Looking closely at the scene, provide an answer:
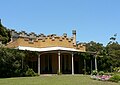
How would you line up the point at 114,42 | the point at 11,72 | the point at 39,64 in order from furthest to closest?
the point at 114,42, the point at 39,64, the point at 11,72

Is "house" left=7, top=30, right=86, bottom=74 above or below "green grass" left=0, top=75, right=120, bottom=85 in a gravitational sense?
above

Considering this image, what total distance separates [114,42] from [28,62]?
1692 inches

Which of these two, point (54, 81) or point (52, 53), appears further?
point (52, 53)

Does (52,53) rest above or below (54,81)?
above

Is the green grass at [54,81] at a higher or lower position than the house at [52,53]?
lower

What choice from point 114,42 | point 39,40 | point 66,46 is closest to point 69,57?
point 66,46

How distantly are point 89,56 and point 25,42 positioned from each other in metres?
9.19

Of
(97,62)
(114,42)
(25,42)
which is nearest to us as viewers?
(25,42)

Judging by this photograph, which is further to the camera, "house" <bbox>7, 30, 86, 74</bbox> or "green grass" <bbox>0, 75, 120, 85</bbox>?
"house" <bbox>7, 30, 86, 74</bbox>

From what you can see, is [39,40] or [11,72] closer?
[11,72]

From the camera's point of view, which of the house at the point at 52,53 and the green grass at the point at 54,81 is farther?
the house at the point at 52,53

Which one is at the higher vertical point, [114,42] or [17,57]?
[114,42]

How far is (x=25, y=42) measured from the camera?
3944 cm

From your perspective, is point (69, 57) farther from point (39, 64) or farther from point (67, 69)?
point (39, 64)
